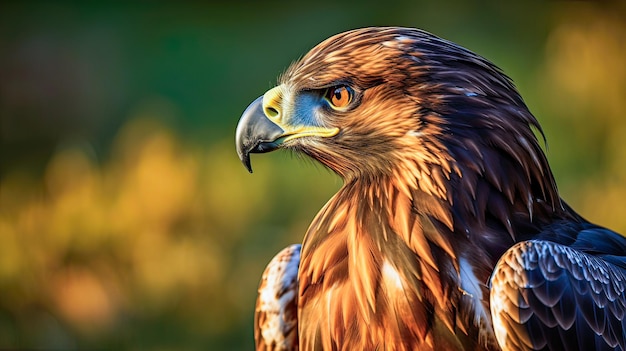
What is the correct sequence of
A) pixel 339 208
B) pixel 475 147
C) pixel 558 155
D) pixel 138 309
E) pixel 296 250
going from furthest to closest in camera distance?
pixel 138 309
pixel 558 155
pixel 296 250
pixel 339 208
pixel 475 147

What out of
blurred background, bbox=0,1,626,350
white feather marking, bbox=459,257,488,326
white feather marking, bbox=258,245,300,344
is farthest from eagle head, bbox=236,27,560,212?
blurred background, bbox=0,1,626,350

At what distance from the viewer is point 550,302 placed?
1.94 meters

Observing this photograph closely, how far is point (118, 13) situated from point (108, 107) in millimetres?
722

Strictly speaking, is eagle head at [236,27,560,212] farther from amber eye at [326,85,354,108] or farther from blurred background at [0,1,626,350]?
blurred background at [0,1,626,350]

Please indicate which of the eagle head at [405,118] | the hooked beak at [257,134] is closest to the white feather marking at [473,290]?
the eagle head at [405,118]

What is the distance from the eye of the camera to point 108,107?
5523mm

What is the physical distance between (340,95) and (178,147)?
316 centimetres

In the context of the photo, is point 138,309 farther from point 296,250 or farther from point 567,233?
point 567,233

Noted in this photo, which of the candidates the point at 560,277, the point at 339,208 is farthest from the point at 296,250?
the point at 560,277

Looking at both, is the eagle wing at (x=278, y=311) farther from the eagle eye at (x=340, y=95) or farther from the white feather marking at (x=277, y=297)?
the eagle eye at (x=340, y=95)

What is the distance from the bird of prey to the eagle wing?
0.85 ft

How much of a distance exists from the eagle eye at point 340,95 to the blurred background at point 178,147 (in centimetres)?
249

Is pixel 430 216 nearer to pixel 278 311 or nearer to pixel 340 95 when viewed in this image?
pixel 340 95

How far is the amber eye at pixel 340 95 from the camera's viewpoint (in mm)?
2277
